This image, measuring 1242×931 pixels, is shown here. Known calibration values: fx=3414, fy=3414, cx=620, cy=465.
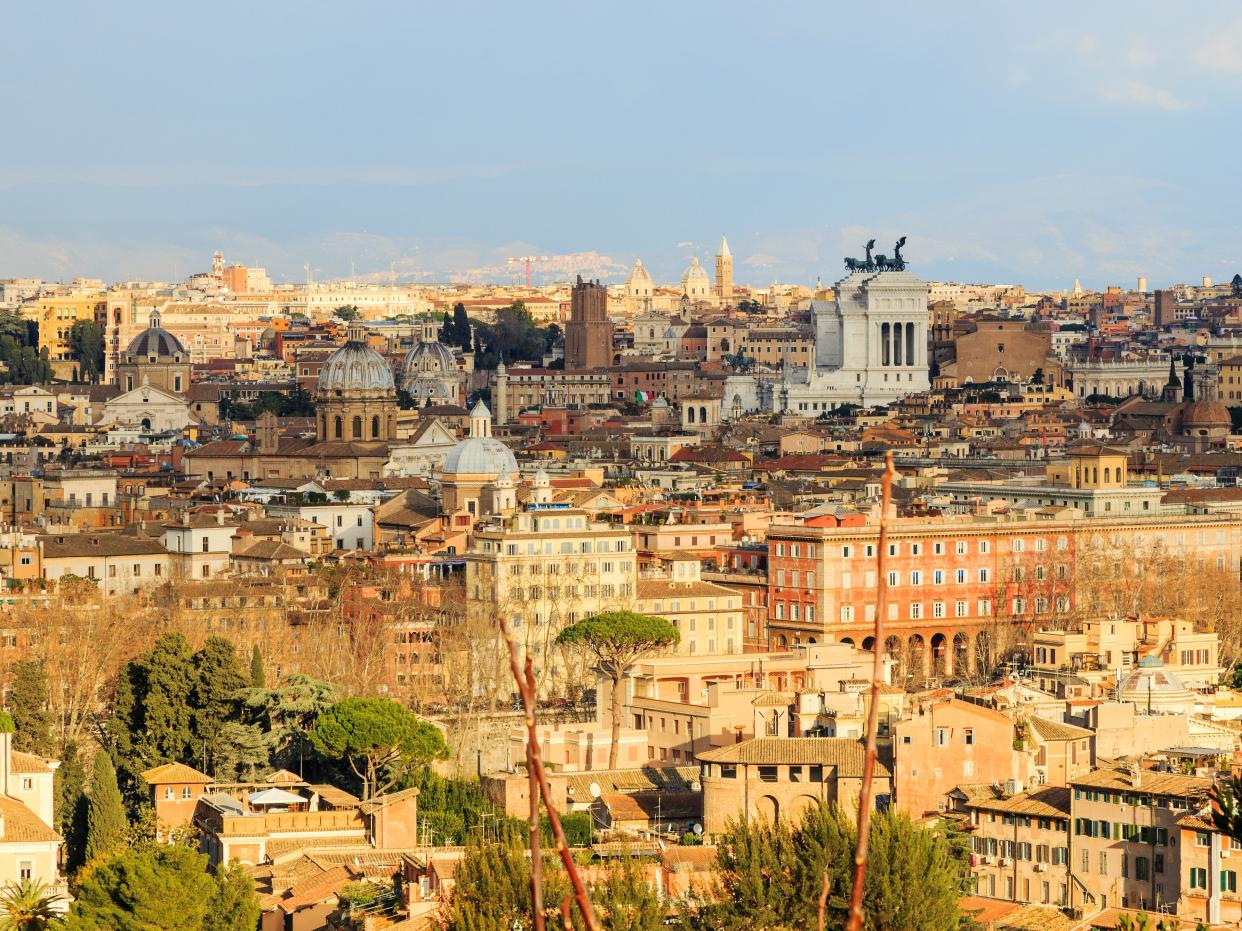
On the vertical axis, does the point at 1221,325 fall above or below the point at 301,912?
above

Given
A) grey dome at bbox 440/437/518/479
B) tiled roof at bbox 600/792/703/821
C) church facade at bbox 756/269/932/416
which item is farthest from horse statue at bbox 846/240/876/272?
tiled roof at bbox 600/792/703/821

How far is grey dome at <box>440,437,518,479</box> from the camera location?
80.4 m

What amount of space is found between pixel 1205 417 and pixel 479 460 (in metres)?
40.8

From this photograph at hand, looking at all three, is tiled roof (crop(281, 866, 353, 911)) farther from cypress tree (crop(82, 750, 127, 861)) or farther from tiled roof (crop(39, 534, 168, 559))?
tiled roof (crop(39, 534, 168, 559))

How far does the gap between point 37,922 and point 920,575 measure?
1434 inches

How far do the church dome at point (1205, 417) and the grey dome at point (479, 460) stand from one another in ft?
128

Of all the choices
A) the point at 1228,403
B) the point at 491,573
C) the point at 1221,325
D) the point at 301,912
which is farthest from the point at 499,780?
the point at 1221,325

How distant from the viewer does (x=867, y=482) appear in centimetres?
8925

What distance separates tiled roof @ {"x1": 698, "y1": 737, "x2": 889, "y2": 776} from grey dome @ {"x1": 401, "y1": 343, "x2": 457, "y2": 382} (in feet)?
329

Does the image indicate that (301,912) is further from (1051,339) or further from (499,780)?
(1051,339)

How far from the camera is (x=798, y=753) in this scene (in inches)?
1594

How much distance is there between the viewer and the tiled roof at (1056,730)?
42.9 m

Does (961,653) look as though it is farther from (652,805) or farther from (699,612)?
(652,805)

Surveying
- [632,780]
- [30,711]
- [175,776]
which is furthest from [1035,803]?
[30,711]
